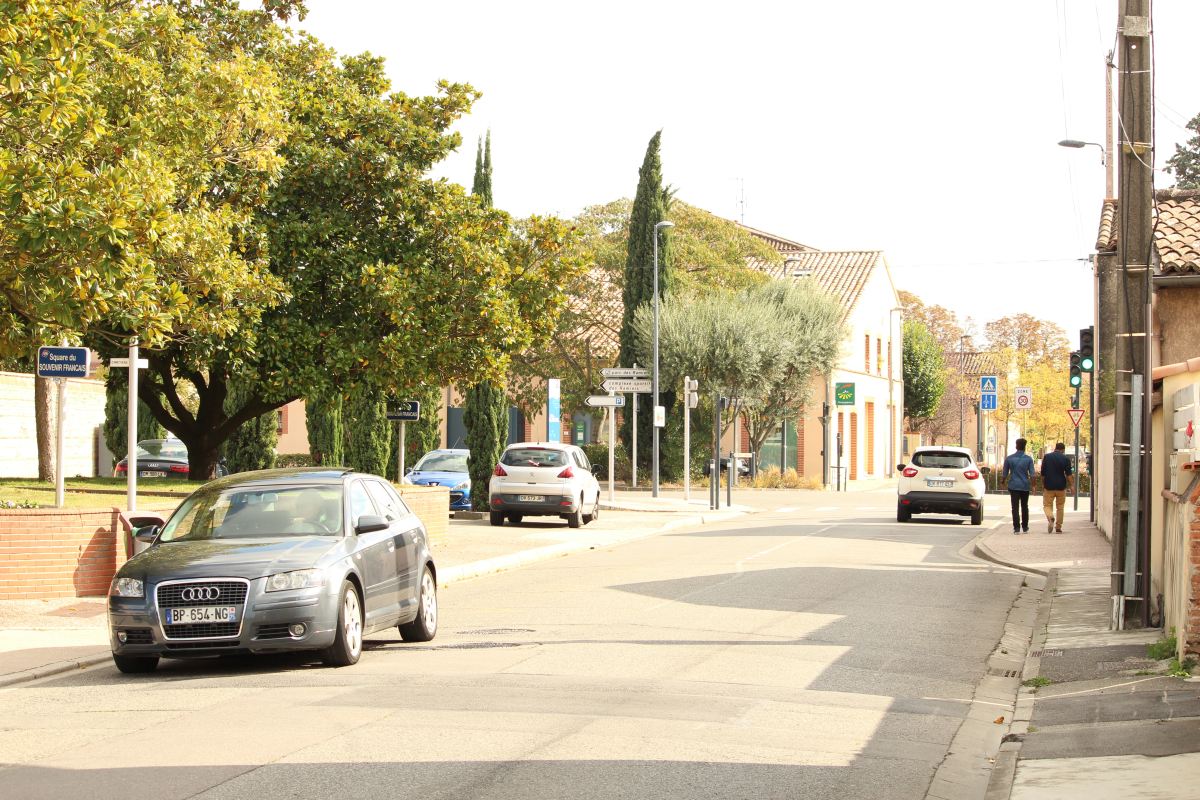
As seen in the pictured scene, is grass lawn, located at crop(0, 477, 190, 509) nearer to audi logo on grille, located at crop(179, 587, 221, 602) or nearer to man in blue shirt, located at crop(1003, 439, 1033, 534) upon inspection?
audi logo on grille, located at crop(179, 587, 221, 602)

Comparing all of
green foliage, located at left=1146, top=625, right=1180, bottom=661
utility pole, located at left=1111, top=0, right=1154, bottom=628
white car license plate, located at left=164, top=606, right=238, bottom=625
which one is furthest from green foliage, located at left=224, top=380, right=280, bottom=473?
green foliage, located at left=1146, top=625, right=1180, bottom=661

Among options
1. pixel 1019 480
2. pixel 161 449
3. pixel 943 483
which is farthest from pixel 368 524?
pixel 161 449

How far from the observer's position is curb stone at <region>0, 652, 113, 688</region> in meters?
9.21

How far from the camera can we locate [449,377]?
1944 cm

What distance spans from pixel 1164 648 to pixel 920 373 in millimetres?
64438

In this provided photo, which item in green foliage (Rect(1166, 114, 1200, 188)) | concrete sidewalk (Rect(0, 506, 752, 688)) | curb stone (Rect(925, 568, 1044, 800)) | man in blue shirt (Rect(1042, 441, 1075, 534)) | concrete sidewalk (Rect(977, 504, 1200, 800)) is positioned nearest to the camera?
concrete sidewalk (Rect(977, 504, 1200, 800))

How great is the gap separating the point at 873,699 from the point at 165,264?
33.2ft

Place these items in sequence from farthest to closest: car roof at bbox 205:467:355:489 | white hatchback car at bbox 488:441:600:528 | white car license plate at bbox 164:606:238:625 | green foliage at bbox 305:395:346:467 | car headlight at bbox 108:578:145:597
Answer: green foliage at bbox 305:395:346:467 → white hatchback car at bbox 488:441:600:528 → car roof at bbox 205:467:355:489 → car headlight at bbox 108:578:145:597 → white car license plate at bbox 164:606:238:625

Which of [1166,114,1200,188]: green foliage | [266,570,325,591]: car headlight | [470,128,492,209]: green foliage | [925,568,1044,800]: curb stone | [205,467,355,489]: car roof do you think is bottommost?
[925,568,1044,800]: curb stone

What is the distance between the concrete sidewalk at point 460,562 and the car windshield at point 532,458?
130 centimetres

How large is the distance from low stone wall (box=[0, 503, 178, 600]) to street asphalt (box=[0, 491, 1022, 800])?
356cm

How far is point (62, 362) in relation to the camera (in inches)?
518

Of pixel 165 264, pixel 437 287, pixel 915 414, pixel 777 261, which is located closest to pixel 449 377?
pixel 437 287

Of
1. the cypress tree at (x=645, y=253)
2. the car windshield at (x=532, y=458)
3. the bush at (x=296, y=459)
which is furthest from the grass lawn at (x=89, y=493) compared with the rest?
the cypress tree at (x=645, y=253)
